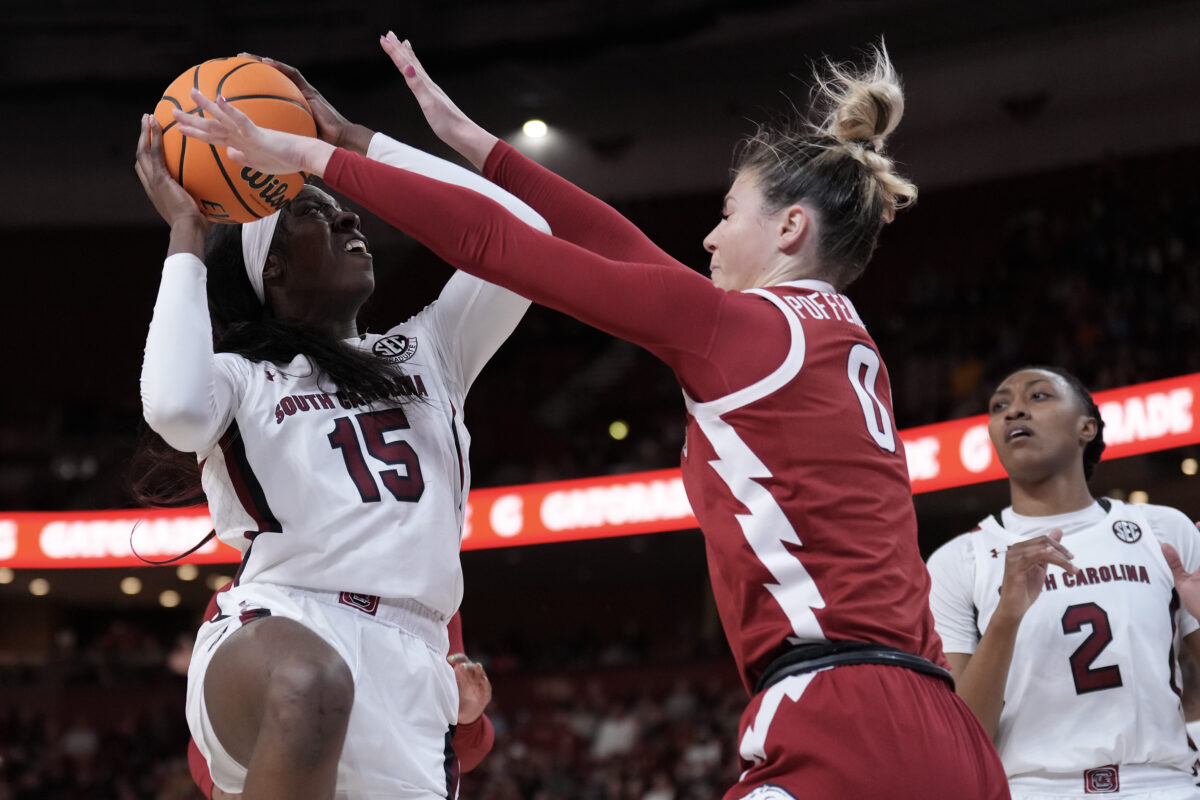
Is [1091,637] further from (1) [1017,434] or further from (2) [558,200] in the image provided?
(2) [558,200]

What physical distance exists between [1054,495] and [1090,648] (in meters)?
0.51

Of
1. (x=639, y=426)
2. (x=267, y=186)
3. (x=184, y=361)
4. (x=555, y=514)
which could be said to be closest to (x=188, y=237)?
(x=267, y=186)

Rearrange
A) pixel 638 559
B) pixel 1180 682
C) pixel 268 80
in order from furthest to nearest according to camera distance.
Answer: pixel 638 559 < pixel 1180 682 < pixel 268 80

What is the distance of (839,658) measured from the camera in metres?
1.95

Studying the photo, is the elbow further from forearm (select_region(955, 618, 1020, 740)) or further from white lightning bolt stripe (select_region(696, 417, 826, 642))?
forearm (select_region(955, 618, 1020, 740))

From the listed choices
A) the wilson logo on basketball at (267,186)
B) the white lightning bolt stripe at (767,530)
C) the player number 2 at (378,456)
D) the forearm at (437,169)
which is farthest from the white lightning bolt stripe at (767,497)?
the wilson logo on basketball at (267,186)

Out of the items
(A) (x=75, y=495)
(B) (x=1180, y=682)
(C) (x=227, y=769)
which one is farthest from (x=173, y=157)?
(A) (x=75, y=495)

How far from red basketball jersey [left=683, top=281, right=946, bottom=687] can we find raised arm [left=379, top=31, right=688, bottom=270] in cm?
32

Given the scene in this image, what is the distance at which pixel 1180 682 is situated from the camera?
357 cm

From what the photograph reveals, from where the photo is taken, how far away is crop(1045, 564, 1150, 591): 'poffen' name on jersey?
3.60m

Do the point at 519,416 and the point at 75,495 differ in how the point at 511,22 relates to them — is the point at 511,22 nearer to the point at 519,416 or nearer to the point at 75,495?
the point at 519,416

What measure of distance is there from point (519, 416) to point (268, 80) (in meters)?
14.1

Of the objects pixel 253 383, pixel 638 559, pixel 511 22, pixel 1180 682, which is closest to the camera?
pixel 253 383

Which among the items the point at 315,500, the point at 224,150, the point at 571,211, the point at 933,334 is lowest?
the point at 315,500
